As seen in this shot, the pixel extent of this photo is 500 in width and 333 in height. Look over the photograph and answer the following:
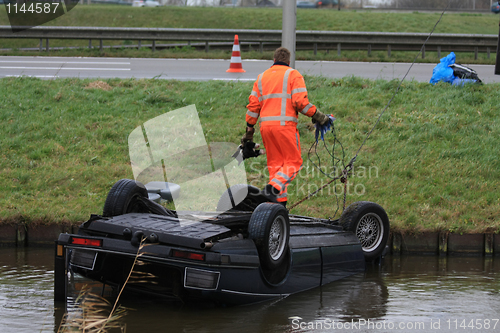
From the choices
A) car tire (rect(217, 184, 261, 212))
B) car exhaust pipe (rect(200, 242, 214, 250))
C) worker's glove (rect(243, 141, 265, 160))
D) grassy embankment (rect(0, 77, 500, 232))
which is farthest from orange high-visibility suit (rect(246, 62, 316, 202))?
car exhaust pipe (rect(200, 242, 214, 250))

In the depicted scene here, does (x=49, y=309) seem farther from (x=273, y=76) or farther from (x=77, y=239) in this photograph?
(x=273, y=76)

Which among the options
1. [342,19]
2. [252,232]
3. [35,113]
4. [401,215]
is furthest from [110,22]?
[252,232]

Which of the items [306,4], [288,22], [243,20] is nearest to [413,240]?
[288,22]

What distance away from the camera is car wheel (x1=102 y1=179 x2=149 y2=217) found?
5371 millimetres

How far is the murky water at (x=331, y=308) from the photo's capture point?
4629 mm

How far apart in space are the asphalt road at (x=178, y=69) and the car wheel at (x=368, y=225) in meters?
6.84

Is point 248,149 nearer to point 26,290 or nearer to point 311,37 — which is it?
point 26,290

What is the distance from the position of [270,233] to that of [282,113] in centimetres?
174

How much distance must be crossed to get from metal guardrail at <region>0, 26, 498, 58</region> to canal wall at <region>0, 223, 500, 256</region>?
12.3 m

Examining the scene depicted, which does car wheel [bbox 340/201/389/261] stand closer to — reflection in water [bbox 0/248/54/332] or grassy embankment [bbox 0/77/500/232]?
grassy embankment [bbox 0/77/500/232]

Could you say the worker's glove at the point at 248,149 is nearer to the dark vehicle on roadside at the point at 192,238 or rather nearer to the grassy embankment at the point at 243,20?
the dark vehicle on roadside at the point at 192,238

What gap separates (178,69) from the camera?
48.9 ft

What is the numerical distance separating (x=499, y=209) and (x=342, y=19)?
2005 cm

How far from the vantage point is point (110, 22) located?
86.2ft
